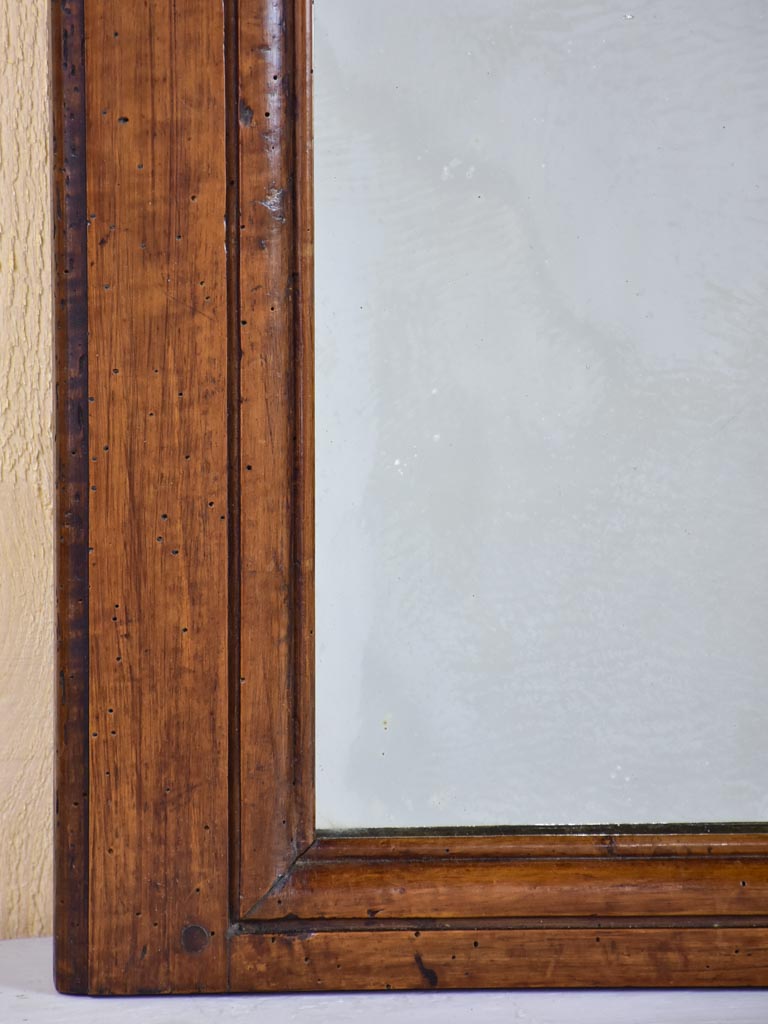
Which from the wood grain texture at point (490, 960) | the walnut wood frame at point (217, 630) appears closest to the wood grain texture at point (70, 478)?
the walnut wood frame at point (217, 630)

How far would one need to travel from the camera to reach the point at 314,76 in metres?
0.51

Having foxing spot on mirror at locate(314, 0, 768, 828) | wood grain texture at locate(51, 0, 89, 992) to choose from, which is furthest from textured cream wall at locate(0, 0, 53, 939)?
foxing spot on mirror at locate(314, 0, 768, 828)

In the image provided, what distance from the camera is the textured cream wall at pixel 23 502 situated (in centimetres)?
60

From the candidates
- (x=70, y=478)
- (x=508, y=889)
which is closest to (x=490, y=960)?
(x=508, y=889)

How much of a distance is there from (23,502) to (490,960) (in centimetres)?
41

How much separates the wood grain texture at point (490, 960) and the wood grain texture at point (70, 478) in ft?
0.34

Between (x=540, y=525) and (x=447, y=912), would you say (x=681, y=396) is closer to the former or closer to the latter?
(x=540, y=525)

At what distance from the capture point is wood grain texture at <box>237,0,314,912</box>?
501 millimetres

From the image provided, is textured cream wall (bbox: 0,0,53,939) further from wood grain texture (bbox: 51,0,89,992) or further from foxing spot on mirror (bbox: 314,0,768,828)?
foxing spot on mirror (bbox: 314,0,768,828)

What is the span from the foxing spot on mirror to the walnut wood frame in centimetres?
2

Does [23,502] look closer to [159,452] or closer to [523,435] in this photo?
[159,452]

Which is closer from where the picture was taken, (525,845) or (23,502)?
(525,845)

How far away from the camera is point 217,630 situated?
1.63 ft

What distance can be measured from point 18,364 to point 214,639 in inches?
10.0
